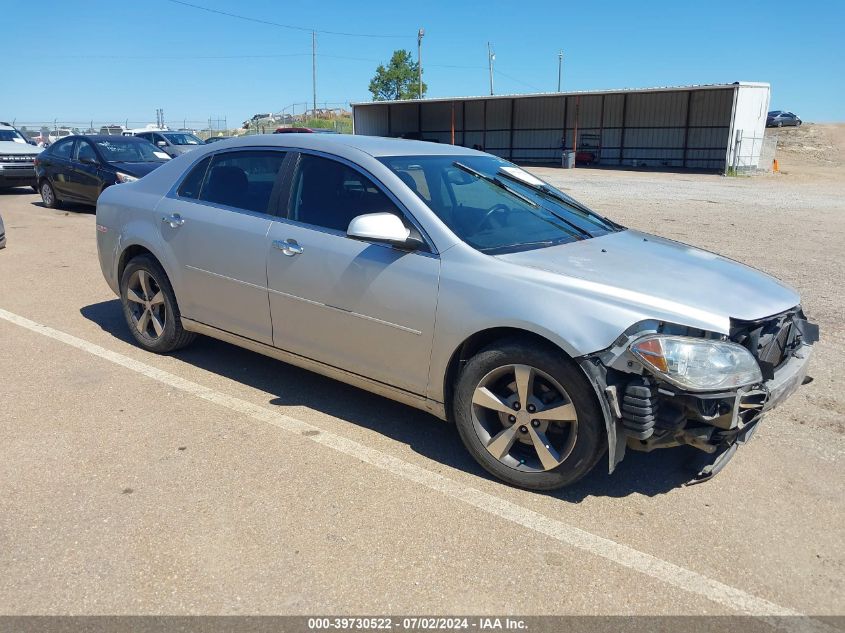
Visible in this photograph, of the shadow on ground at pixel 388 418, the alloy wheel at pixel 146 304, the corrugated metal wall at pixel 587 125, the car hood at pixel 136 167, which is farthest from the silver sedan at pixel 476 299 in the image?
the corrugated metal wall at pixel 587 125

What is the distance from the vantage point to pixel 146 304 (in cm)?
543

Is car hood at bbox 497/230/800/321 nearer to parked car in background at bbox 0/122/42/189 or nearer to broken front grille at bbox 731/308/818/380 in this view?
broken front grille at bbox 731/308/818/380

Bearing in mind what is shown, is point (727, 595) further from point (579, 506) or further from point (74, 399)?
point (74, 399)

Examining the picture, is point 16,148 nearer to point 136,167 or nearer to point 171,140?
point 171,140

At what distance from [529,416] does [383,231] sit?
Answer: 1206mm

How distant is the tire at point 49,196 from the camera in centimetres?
1477

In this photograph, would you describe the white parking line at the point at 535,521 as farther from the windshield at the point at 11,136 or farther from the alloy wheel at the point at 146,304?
the windshield at the point at 11,136

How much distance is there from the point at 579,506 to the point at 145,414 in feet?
8.71

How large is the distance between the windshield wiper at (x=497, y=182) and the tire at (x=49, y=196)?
12870mm

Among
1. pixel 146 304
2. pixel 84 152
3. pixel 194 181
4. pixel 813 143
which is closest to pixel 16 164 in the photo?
pixel 84 152

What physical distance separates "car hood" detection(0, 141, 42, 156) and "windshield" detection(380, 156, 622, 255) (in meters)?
16.4

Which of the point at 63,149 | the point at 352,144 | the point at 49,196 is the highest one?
the point at 352,144

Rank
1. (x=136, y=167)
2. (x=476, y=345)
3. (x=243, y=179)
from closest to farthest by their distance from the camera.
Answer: (x=476, y=345) → (x=243, y=179) → (x=136, y=167)

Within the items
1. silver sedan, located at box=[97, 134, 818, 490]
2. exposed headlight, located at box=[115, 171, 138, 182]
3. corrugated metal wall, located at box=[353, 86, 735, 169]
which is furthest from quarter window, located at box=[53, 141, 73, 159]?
corrugated metal wall, located at box=[353, 86, 735, 169]
